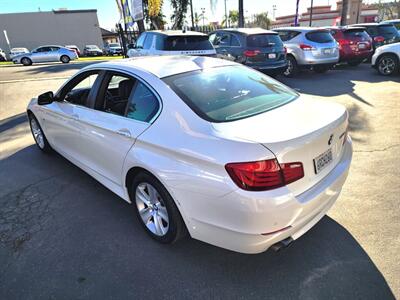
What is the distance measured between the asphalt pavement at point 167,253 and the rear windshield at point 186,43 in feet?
19.4

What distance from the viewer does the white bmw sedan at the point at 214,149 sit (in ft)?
6.93

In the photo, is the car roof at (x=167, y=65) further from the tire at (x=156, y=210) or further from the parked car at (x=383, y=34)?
the parked car at (x=383, y=34)

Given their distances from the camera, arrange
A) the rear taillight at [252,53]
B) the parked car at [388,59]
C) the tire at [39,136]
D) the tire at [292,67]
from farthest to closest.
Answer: the tire at [292,67], the parked car at [388,59], the rear taillight at [252,53], the tire at [39,136]

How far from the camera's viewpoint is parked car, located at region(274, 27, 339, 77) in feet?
34.7

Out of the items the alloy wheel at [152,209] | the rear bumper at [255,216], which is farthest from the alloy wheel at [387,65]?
the alloy wheel at [152,209]

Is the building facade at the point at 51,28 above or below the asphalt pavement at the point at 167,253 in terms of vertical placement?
above

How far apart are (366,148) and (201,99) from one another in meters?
3.30

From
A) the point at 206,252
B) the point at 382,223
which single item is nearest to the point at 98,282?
the point at 206,252

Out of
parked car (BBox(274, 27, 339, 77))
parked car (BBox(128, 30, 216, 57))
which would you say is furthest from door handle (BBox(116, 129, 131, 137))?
parked car (BBox(274, 27, 339, 77))

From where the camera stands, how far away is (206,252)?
2801 millimetres

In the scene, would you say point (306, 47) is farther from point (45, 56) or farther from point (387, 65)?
point (45, 56)

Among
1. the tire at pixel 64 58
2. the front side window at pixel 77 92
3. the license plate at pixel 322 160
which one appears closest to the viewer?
the license plate at pixel 322 160

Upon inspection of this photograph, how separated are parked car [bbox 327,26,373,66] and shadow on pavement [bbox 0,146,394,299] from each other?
35.4 feet

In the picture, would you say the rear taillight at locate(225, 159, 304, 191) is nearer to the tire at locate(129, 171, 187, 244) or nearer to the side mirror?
the tire at locate(129, 171, 187, 244)
